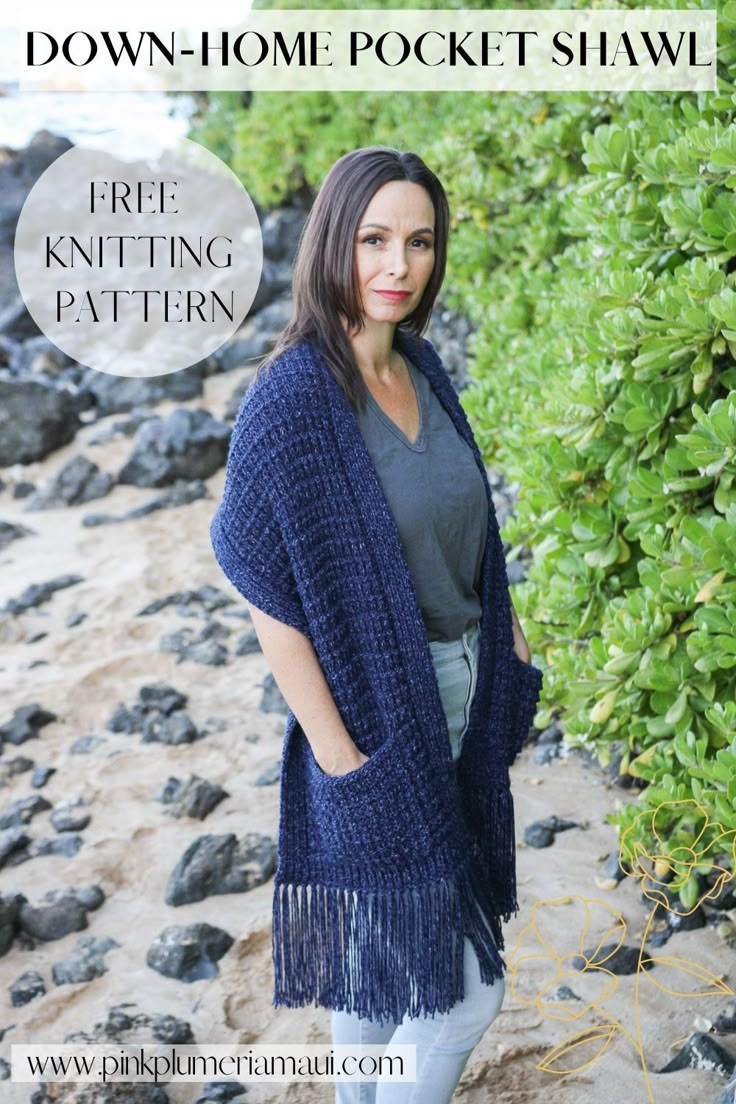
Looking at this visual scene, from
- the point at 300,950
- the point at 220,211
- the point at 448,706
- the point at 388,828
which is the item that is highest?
the point at 220,211

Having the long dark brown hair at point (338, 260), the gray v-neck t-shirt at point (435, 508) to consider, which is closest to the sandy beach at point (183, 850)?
the gray v-neck t-shirt at point (435, 508)

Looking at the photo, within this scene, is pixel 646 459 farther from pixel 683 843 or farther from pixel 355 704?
pixel 355 704

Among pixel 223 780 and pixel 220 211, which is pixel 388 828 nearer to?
pixel 223 780

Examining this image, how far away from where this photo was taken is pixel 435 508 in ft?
7.57

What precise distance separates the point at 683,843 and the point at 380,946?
1.00 m

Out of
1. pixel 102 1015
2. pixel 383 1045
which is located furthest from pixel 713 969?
pixel 102 1015

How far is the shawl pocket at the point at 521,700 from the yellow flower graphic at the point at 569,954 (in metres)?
0.92

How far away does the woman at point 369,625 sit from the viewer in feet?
7.20

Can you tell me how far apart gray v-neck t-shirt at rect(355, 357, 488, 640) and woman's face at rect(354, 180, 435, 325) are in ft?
0.65

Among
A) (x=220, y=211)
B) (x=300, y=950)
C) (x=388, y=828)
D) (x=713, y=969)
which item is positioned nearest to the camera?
(x=388, y=828)

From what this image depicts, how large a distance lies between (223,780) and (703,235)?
2.86 m

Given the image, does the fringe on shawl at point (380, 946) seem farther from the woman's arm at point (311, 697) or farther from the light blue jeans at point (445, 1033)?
the woman's arm at point (311, 697)

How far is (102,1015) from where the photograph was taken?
338 centimetres

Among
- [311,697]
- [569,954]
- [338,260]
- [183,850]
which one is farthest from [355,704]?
[183,850]
